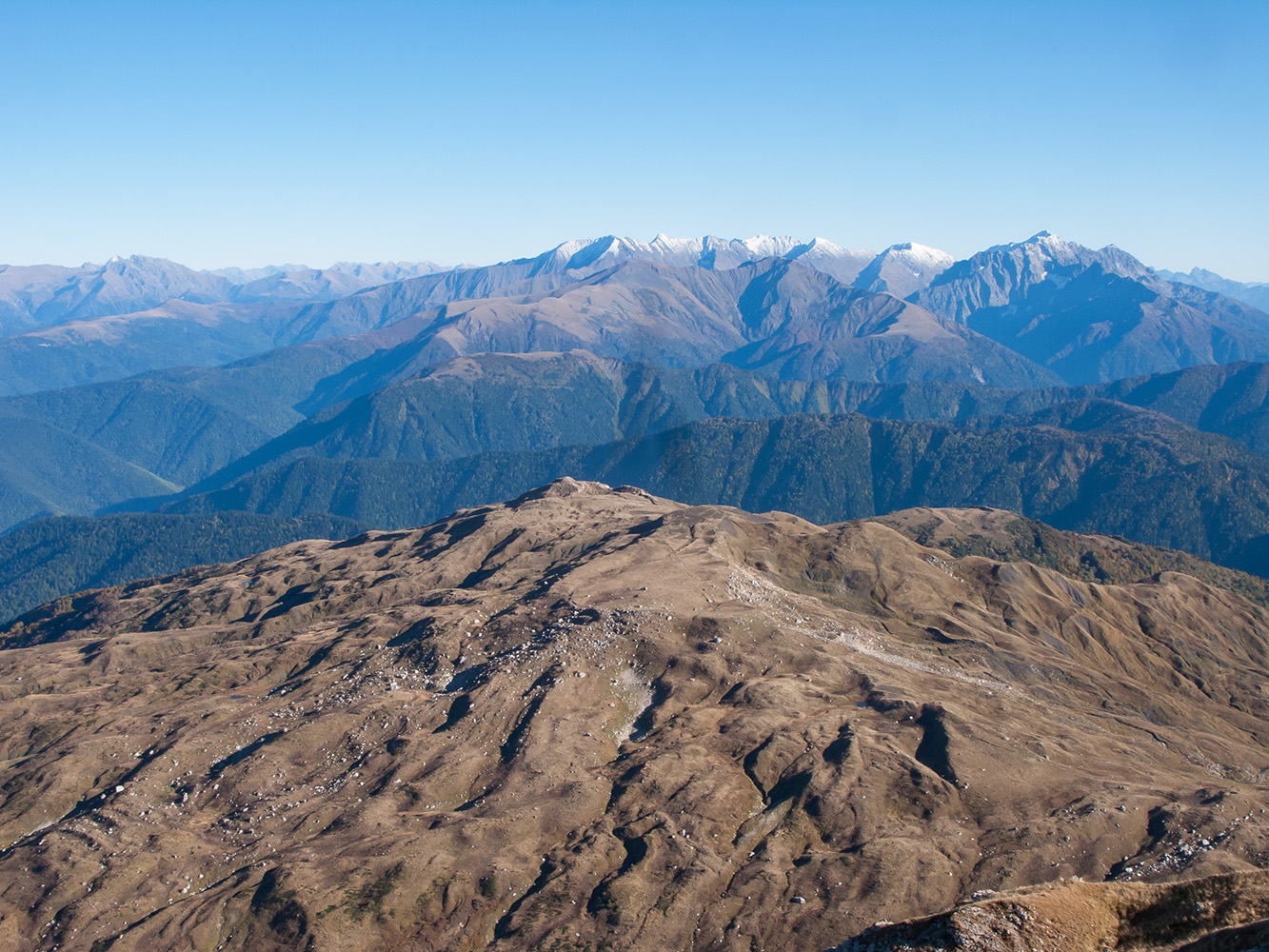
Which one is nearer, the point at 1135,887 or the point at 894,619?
the point at 1135,887

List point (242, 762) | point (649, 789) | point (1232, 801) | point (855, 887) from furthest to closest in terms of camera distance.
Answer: point (242, 762) → point (649, 789) → point (1232, 801) → point (855, 887)

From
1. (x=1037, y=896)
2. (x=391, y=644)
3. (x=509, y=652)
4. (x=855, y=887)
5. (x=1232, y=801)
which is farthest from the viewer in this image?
(x=391, y=644)

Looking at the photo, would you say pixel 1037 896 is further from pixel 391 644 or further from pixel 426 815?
pixel 391 644

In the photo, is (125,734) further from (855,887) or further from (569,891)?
(855,887)

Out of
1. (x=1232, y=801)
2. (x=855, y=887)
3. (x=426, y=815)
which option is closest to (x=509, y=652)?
(x=426, y=815)

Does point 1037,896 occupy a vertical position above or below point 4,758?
above

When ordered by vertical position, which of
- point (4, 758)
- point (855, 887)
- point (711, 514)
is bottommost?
point (4, 758)

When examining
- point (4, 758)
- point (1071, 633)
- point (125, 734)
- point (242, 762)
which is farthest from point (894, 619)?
point (4, 758)
